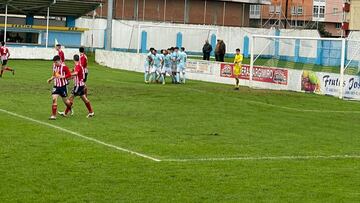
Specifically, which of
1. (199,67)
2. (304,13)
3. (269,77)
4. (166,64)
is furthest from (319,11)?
(269,77)

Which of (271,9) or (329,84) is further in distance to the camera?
(271,9)

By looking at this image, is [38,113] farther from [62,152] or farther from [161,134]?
[62,152]

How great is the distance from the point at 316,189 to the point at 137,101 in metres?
16.2

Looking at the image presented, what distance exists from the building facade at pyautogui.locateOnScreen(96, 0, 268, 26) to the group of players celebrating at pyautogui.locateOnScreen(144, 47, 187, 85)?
39.9 m

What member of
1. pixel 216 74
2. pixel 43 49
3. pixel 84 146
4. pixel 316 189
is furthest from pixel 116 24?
pixel 316 189

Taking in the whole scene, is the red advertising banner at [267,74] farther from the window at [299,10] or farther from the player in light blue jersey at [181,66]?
the window at [299,10]

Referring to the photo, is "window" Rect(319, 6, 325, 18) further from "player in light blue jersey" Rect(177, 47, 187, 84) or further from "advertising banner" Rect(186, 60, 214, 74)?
"player in light blue jersey" Rect(177, 47, 187, 84)

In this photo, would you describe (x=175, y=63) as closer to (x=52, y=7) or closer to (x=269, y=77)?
(x=269, y=77)

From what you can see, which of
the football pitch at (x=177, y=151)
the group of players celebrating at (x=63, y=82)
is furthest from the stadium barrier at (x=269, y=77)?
the group of players celebrating at (x=63, y=82)

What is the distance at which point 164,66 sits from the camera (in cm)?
4056

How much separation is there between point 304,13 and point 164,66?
66.6 m

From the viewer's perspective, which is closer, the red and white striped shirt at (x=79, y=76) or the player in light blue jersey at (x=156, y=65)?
the red and white striped shirt at (x=79, y=76)

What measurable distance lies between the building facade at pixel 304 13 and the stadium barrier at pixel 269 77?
52118mm

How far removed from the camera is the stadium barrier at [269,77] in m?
34.8
